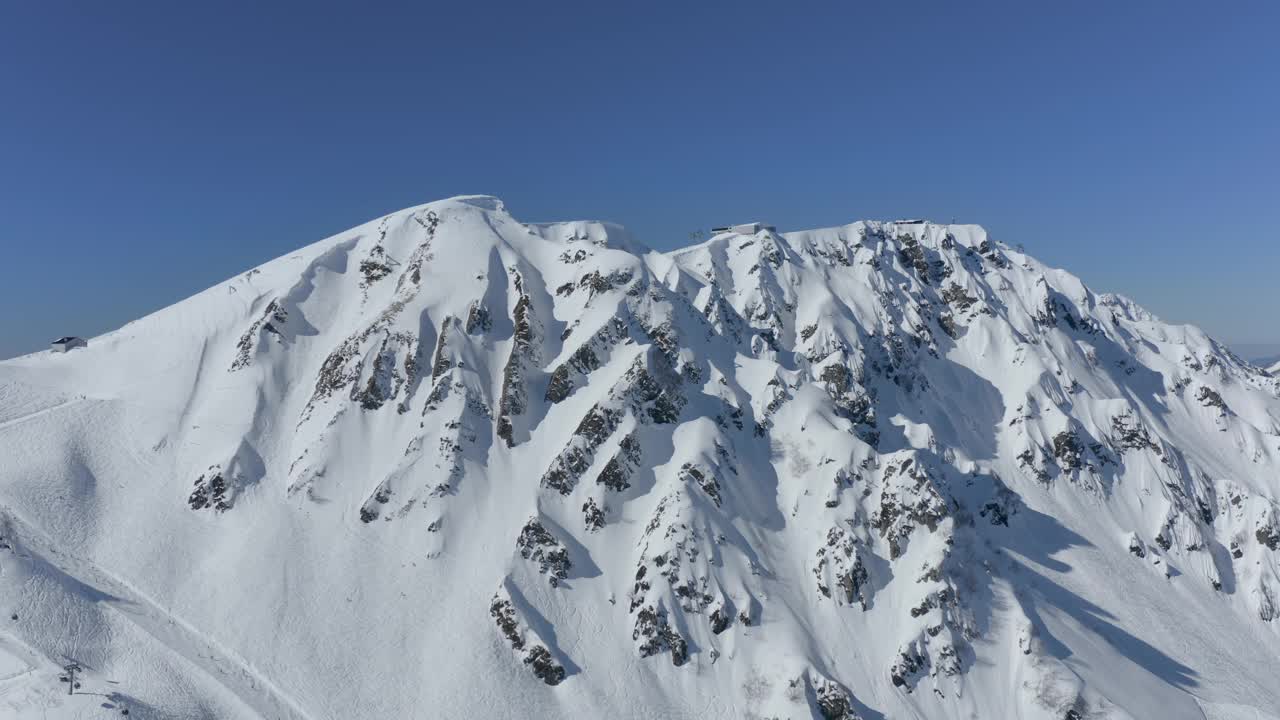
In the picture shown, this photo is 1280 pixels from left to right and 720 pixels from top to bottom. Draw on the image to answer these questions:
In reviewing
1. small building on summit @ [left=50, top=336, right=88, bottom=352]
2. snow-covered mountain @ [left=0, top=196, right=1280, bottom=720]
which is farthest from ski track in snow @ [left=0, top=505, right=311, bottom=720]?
small building on summit @ [left=50, top=336, right=88, bottom=352]

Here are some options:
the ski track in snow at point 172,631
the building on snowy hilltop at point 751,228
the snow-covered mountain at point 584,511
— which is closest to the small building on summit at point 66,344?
the snow-covered mountain at point 584,511

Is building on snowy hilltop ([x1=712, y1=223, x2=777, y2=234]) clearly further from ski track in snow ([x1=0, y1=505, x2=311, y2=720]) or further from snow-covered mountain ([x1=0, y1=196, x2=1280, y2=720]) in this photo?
ski track in snow ([x1=0, y1=505, x2=311, y2=720])

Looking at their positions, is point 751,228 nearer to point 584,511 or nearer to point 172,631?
point 584,511

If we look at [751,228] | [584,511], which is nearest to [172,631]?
[584,511]

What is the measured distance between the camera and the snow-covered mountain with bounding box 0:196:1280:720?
69.6m

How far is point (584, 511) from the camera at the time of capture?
275 feet

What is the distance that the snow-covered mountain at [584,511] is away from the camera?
228 feet

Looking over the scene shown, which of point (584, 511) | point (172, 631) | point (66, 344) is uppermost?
point (66, 344)

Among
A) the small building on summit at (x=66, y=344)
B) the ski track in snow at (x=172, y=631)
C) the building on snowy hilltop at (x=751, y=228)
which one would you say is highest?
the building on snowy hilltop at (x=751, y=228)

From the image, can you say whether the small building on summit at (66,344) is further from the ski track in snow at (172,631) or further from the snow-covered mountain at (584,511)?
the ski track in snow at (172,631)

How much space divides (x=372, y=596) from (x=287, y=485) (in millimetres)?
19916

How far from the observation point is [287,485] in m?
83.5

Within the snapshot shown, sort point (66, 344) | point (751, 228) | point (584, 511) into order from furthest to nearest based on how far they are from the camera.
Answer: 1. point (751, 228)
2. point (66, 344)
3. point (584, 511)

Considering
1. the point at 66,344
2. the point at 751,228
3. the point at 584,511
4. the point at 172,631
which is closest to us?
the point at 172,631
